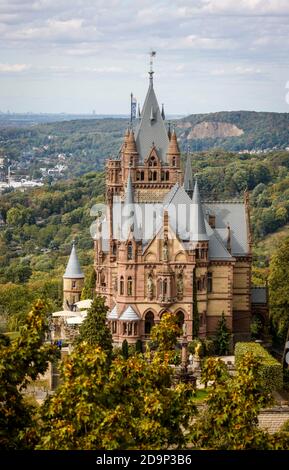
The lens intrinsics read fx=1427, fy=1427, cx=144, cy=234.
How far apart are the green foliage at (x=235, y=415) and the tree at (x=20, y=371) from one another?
6.75 m

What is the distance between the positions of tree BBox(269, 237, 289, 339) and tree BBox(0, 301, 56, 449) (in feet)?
155

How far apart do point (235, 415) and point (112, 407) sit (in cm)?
489

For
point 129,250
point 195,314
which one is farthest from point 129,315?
point 195,314

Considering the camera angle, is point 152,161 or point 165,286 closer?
point 165,286

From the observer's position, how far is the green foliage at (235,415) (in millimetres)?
55469

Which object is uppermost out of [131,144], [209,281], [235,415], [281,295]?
[131,144]

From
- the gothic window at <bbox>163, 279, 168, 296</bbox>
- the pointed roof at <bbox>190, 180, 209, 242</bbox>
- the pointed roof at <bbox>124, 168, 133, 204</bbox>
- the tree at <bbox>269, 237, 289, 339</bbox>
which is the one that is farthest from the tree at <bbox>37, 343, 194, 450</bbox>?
the tree at <bbox>269, 237, 289, 339</bbox>

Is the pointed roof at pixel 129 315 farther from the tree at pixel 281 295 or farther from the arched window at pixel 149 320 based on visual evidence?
the tree at pixel 281 295

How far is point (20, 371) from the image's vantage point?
57469 millimetres

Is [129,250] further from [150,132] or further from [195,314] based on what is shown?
[150,132]

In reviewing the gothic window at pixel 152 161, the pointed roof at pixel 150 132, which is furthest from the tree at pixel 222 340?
the pointed roof at pixel 150 132
